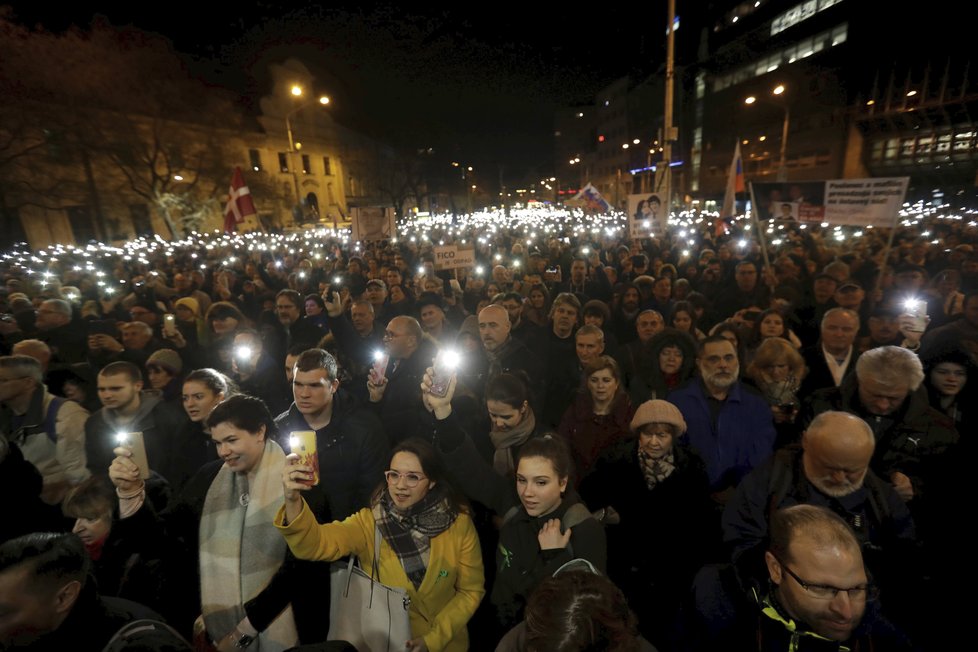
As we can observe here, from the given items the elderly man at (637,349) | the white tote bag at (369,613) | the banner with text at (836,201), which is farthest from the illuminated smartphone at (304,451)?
the banner with text at (836,201)

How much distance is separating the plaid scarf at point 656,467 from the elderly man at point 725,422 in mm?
511

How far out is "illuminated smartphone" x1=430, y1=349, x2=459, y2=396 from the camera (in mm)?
3145

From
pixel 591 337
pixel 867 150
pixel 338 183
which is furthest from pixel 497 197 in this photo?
pixel 591 337

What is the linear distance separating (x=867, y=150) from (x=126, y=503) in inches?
1958

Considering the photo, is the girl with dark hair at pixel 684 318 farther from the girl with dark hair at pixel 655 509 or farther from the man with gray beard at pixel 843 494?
the man with gray beard at pixel 843 494

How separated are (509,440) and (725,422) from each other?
1.68 metres

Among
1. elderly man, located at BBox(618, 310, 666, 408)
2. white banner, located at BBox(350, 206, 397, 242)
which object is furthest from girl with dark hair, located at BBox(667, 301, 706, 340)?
white banner, located at BBox(350, 206, 397, 242)

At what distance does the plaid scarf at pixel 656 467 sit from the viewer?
312 centimetres

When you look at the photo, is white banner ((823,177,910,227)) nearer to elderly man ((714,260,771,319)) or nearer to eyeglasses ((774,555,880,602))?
elderly man ((714,260,771,319))

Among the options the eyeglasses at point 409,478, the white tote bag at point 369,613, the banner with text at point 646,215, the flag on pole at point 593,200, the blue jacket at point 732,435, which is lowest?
the white tote bag at point 369,613

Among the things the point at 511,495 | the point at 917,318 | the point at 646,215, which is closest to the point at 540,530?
the point at 511,495

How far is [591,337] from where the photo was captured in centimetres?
482

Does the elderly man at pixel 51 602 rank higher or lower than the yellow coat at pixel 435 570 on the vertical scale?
higher

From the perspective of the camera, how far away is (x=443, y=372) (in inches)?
128
